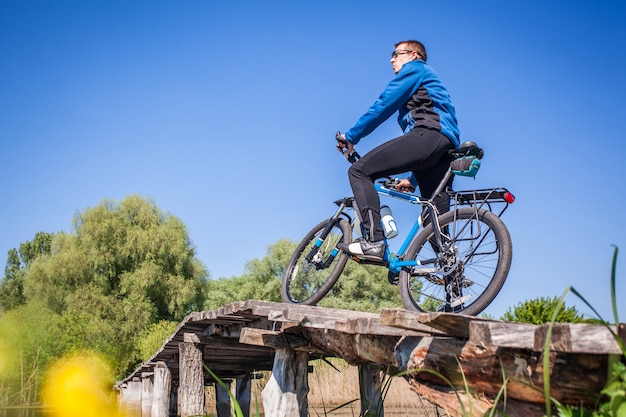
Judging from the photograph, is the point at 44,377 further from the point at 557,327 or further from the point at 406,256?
the point at 557,327

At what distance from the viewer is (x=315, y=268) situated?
18.9 feet

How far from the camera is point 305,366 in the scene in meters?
6.10

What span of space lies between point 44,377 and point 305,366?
21740 mm

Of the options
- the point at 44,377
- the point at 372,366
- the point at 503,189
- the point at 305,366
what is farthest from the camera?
the point at 44,377

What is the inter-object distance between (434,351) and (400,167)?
5.70 ft

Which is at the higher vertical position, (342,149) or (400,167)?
(342,149)

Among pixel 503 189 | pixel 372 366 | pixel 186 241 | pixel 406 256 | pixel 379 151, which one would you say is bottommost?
pixel 372 366

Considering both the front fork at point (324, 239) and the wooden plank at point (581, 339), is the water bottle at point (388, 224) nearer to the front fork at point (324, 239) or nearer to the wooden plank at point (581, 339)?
the front fork at point (324, 239)

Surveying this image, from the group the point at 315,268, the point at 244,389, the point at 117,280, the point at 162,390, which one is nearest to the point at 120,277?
the point at 117,280

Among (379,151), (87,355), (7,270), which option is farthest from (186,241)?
(379,151)

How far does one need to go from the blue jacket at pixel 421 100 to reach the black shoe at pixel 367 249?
2.94 ft

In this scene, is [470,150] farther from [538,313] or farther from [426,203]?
[538,313]

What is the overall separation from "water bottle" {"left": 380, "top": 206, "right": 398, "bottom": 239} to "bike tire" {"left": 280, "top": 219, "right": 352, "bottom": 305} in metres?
0.72

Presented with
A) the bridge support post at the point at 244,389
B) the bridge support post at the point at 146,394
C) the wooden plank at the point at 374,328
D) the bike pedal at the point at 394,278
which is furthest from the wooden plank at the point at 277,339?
the bridge support post at the point at 146,394
